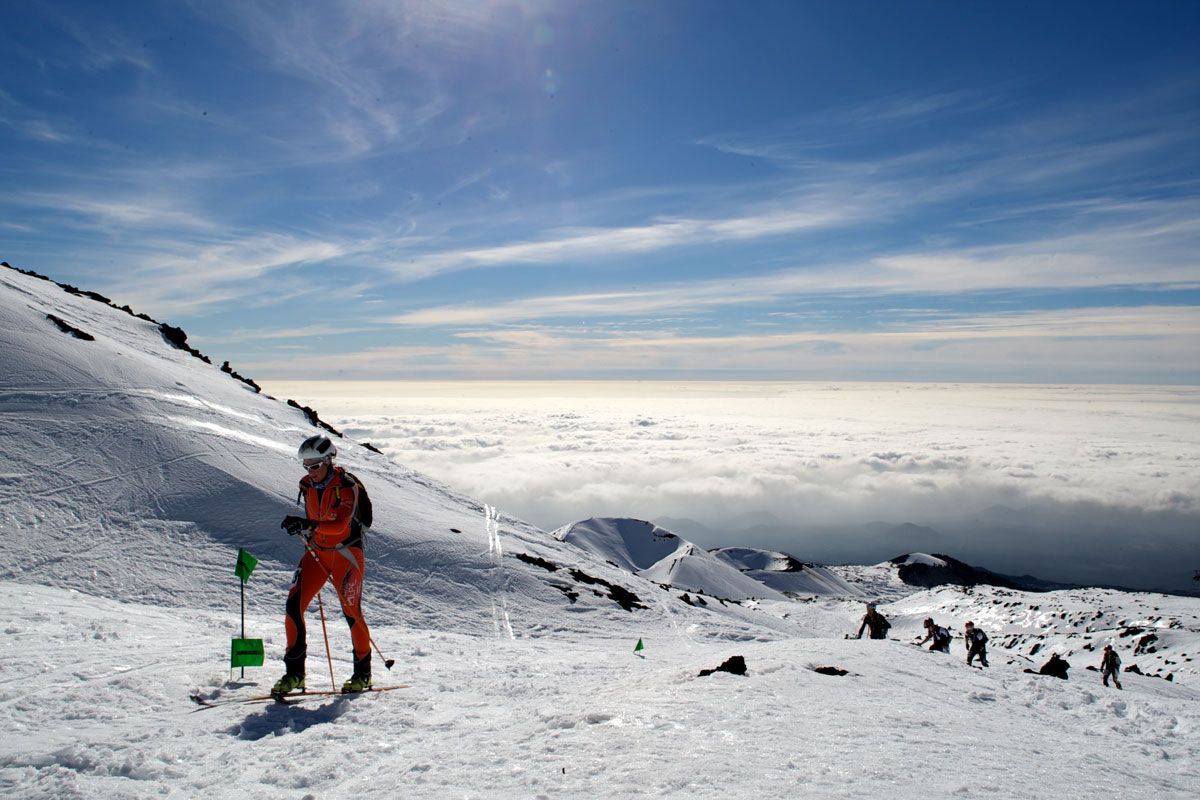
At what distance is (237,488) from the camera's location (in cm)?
2264

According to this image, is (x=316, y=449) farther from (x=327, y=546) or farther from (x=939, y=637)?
(x=939, y=637)

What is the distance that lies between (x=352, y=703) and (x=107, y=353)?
31.3m

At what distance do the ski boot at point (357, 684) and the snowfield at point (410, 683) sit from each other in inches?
11.3

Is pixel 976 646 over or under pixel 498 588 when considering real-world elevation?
over

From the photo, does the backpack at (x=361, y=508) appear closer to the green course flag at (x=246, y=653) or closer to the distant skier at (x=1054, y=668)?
the green course flag at (x=246, y=653)

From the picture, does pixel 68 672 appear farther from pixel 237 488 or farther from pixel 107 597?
pixel 237 488

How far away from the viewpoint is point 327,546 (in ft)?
26.5

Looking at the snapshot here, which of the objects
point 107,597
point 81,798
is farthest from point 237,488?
point 81,798

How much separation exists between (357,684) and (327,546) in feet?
5.42

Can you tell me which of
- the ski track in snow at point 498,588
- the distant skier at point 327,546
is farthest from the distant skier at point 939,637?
the distant skier at point 327,546

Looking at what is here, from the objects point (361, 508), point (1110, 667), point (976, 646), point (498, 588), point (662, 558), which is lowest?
point (662, 558)

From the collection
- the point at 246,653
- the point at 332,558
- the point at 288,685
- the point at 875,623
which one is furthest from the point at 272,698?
the point at 875,623

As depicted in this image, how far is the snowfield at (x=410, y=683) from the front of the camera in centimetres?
538

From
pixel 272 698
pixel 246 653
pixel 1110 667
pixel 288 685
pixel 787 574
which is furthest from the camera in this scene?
pixel 787 574
